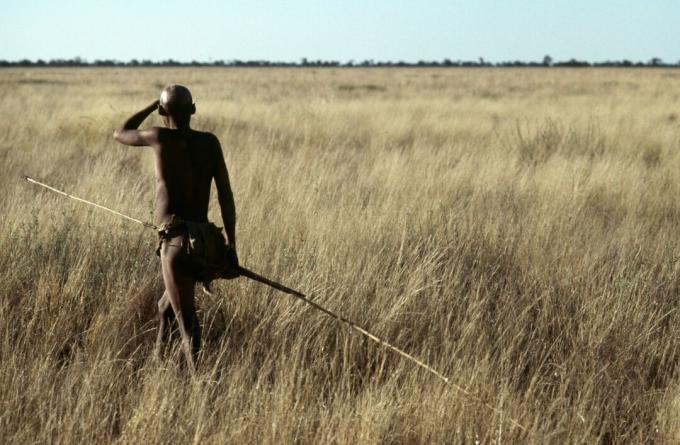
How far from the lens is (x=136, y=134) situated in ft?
8.62

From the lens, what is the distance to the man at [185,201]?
8.38ft

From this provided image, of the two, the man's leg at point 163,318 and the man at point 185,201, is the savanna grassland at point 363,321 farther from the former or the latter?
the man at point 185,201

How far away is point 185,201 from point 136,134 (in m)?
0.32

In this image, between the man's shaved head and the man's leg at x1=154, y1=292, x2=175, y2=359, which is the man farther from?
the man's leg at x1=154, y1=292, x2=175, y2=359

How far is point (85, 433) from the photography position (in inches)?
93.4

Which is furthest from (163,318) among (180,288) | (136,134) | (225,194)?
(136,134)

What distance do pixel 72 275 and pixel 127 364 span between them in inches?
37.1

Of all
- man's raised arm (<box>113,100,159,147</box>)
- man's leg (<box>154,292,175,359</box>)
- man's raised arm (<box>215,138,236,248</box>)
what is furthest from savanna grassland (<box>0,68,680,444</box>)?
man's raised arm (<box>113,100,159,147</box>)

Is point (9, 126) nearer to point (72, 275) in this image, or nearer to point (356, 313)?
point (72, 275)

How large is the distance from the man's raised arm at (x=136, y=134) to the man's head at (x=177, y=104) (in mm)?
87

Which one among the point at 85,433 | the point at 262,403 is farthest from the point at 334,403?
the point at 85,433

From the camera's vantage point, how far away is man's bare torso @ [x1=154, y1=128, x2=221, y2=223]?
255cm

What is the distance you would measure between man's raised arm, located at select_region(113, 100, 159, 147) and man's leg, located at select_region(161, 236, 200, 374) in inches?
15.1

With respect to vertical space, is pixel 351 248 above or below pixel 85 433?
above
